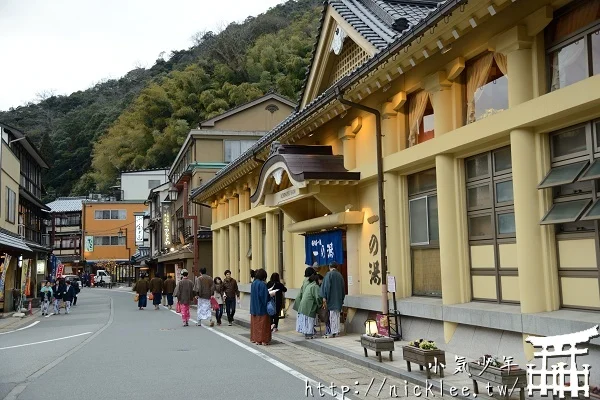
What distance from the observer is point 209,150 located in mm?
38562

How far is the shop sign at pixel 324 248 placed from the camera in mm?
15541

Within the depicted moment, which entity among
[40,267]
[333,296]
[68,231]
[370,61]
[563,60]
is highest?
[68,231]

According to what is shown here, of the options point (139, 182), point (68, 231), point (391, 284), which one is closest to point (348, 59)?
point (391, 284)

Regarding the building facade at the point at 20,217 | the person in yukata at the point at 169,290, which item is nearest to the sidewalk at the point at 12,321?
the building facade at the point at 20,217

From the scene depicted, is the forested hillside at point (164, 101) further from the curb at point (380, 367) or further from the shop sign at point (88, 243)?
the curb at point (380, 367)

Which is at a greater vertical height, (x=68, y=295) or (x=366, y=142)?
(x=366, y=142)

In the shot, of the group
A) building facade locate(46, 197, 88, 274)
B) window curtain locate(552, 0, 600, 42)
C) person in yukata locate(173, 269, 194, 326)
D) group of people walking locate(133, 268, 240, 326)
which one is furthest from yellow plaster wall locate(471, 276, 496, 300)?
building facade locate(46, 197, 88, 274)

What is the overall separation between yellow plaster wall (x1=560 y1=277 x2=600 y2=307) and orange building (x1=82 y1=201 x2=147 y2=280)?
230ft

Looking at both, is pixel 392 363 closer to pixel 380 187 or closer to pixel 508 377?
pixel 508 377

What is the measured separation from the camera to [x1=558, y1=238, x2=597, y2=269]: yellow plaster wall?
8086 mm

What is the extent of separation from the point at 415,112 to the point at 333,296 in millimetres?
4565

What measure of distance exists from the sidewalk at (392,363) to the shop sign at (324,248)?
6.32ft

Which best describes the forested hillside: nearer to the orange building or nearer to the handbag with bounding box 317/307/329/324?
the orange building

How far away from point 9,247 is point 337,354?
17.7m
